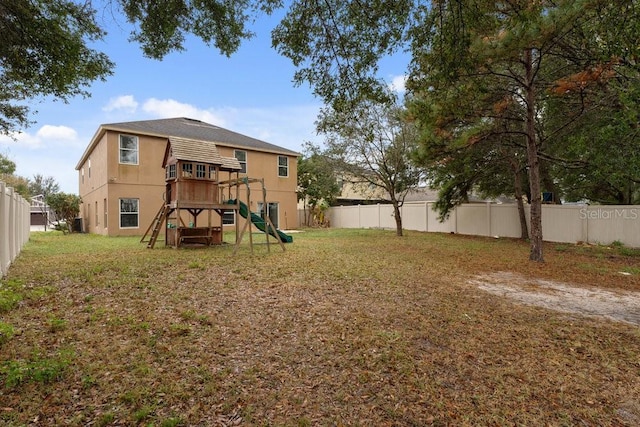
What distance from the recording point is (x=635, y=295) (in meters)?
5.48

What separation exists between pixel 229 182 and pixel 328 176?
5941 mm

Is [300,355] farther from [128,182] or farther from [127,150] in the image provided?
[127,150]

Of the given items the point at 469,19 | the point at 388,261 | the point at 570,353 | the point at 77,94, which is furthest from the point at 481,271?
the point at 77,94

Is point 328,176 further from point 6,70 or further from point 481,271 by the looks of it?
point 6,70

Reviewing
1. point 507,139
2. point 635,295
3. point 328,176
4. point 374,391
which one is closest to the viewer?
point 374,391

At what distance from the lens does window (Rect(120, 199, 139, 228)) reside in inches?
591

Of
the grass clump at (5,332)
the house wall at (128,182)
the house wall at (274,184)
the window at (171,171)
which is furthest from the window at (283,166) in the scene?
the grass clump at (5,332)

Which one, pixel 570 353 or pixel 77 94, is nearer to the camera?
pixel 570 353

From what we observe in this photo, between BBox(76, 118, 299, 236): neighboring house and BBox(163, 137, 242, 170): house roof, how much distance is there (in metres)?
0.28

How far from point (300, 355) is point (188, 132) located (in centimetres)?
1679

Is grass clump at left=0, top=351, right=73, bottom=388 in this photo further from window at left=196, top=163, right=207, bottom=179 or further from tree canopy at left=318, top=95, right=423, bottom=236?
tree canopy at left=318, top=95, right=423, bottom=236

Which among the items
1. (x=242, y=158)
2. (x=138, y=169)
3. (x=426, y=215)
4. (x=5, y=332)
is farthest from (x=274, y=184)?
(x=5, y=332)

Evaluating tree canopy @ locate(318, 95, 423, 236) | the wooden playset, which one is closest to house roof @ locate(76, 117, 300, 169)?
the wooden playset

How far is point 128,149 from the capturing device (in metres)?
15.2
